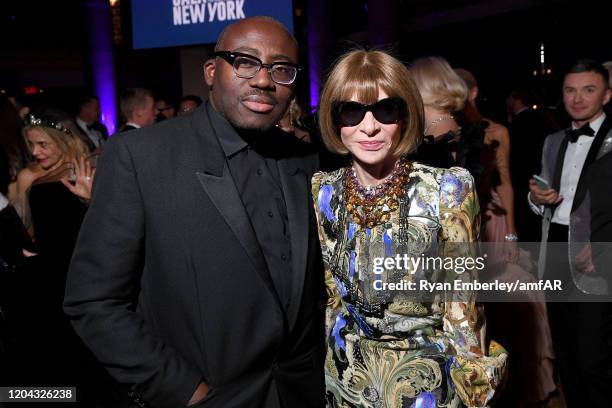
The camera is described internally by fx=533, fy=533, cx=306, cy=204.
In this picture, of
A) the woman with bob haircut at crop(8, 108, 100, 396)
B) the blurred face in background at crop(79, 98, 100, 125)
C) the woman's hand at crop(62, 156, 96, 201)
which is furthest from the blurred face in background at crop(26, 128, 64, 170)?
the blurred face in background at crop(79, 98, 100, 125)

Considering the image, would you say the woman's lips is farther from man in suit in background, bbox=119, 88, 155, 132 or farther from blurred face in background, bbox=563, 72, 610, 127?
man in suit in background, bbox=119, 88, 155, 132

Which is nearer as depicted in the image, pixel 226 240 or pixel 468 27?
pixel 226 240

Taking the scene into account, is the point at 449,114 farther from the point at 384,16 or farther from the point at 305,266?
the point at 384,16

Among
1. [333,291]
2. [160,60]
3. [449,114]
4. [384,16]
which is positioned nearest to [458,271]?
[333,291]

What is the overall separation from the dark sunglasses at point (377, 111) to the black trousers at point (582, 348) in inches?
74.8

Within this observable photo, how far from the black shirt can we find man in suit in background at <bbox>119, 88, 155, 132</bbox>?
4.03m

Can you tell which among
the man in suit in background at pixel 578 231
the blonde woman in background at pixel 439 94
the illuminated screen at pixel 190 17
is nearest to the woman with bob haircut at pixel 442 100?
the blonde woman in background at pixel 439 94

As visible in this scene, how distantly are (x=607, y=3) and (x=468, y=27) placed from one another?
11.0 feet

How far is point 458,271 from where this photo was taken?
1466 mm

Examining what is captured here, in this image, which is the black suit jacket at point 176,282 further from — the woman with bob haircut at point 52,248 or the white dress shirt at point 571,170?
the white dress shirt at point 571,170

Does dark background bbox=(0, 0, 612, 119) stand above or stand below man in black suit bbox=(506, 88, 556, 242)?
above

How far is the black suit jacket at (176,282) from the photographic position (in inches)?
54.7

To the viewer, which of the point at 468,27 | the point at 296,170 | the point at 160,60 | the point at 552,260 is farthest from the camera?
the point at 160,60

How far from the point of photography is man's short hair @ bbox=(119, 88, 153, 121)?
5.32 meters
